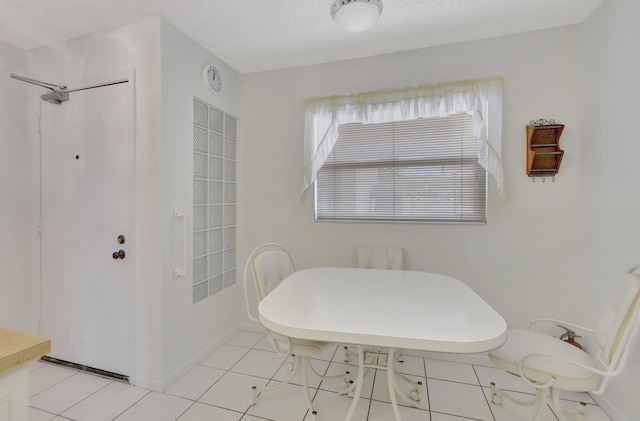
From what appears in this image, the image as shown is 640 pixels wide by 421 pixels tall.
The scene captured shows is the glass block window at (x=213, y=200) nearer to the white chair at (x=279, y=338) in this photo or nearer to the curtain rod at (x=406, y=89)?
the white chair at (x=279, y=338)

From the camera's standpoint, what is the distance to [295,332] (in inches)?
45.1

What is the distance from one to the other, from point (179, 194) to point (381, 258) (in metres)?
1.68

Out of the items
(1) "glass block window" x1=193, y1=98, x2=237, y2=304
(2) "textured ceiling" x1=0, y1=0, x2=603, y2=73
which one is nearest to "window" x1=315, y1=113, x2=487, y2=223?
(2) "textured ceiling" x1=0, y1=0, x2=603, y2=73

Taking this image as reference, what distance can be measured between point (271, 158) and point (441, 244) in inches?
69.1

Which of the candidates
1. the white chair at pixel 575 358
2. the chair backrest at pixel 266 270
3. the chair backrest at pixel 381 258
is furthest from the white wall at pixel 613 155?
the chair backrest at pixel 266 270

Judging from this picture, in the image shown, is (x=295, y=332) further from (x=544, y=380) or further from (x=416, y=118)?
(x=416, y=118)

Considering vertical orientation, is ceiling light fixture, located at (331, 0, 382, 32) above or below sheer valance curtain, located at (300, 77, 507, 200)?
above

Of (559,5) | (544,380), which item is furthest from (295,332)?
(559,5)

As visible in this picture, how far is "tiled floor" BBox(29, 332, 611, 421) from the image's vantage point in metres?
1.67

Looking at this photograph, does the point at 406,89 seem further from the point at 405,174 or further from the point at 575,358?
the point at 575,358

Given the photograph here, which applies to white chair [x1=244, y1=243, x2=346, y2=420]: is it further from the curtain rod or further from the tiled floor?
the curtain rod

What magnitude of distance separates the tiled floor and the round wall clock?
2310 millimetres

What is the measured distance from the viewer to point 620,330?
1261 mm

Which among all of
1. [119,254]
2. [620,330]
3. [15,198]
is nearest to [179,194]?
[119,254]
